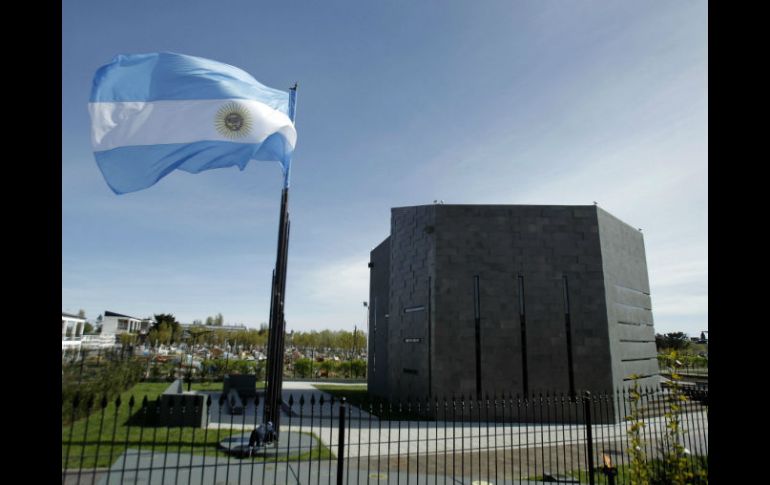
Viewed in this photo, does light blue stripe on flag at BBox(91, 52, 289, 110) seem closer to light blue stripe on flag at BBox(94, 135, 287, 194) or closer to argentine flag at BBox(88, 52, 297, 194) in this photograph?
argentine flag at BBox(88, 52, 297, 194)

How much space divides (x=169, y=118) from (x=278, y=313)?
507 centimetres

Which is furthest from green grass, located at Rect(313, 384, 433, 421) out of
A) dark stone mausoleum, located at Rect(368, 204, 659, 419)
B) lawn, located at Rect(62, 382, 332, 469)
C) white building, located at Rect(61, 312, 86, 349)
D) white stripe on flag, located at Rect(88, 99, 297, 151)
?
white stripe on flag, located at Rect(88, 99, 297, 151)

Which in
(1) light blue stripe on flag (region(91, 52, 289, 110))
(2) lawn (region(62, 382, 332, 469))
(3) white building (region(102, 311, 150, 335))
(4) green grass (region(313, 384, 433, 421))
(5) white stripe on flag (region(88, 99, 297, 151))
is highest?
(1) light blue stripe on flag (region(91, 52, 289, 110))

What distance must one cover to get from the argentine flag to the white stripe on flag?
0.02 meters

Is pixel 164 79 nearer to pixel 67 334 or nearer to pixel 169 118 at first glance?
pixel 169 118

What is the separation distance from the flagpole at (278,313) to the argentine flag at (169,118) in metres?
1.54

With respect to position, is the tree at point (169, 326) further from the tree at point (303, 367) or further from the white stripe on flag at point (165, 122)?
the white stripe on flag at point (165, 122)

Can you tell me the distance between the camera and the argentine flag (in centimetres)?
824

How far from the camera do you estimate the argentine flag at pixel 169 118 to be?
8.24 meters

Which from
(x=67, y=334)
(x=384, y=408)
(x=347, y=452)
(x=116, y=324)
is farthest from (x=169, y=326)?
(x=347, y=452)

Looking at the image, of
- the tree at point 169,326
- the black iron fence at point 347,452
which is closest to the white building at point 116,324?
the tree at point 169,326

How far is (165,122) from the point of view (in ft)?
28.3
